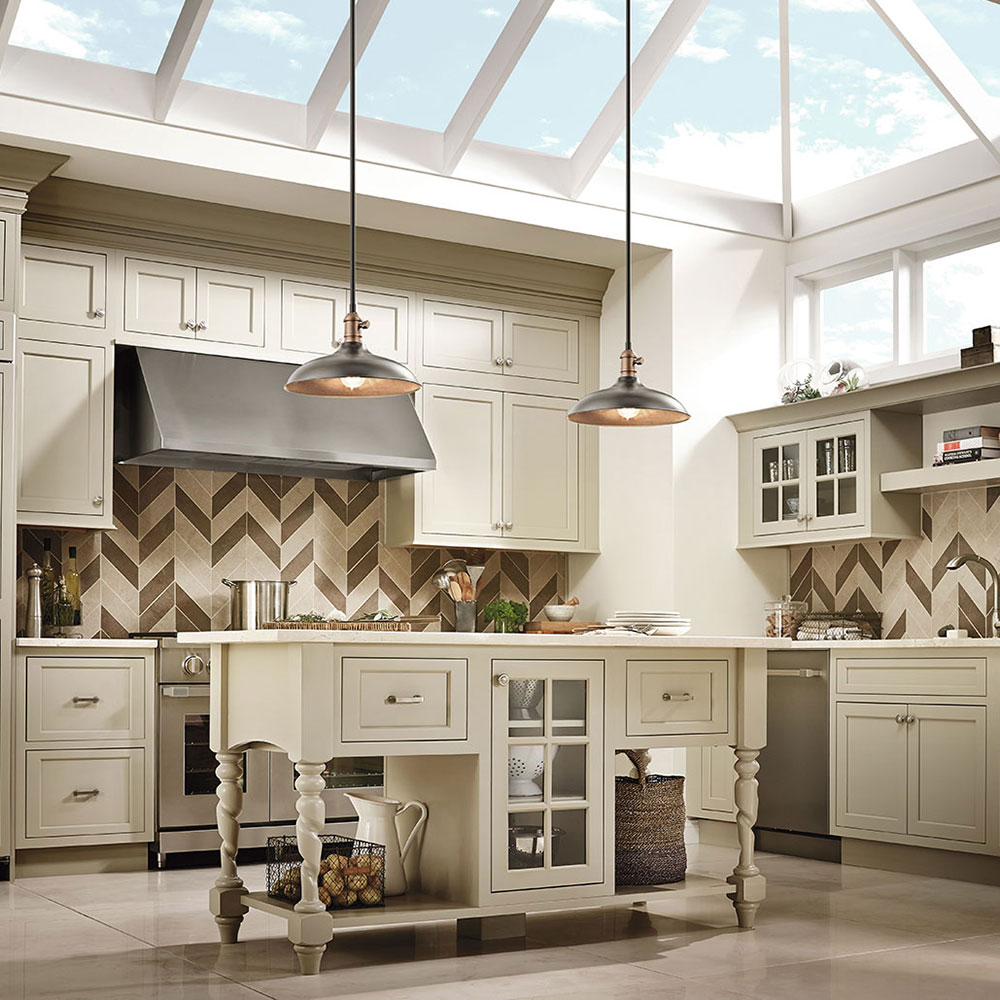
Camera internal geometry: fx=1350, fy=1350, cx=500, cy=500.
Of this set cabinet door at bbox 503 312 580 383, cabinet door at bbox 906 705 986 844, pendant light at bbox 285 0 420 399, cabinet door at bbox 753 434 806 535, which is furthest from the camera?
cabinet door at bbox 503 312 580 383

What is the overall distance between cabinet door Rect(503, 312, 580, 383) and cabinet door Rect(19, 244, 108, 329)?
6.66 ft

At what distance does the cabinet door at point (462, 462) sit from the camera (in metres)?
6.49

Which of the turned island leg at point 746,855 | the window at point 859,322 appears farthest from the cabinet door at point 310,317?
the turned island leg at point 746,855

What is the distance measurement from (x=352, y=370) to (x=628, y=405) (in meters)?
0.87

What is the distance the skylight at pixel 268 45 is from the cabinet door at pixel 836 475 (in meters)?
2.79

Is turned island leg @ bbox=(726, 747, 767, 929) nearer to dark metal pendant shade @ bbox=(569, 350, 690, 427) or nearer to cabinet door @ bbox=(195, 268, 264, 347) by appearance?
dark metal pendant shade @ bbox=(569, 350, 690, 427)

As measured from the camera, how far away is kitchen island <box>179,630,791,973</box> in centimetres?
354

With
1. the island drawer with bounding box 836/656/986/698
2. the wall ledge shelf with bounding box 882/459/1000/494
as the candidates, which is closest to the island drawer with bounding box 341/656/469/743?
the island drawer with bounding box 836/656/986/698

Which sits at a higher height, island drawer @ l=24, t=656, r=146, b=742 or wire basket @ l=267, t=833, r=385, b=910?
island drawer @ l=24, t=656, r=146, b=742

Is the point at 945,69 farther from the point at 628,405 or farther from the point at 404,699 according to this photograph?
the point at 404,699

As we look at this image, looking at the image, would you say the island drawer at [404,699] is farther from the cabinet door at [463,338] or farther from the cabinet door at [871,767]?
the cabinet door at [463,338]

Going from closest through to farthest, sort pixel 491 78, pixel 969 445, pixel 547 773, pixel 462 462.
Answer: pixel 547 773 → pixel 969 445 → pixel 491 78 → pixel 462 462

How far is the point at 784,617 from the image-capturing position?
644cm

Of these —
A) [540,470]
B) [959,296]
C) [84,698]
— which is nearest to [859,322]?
[959,296]
